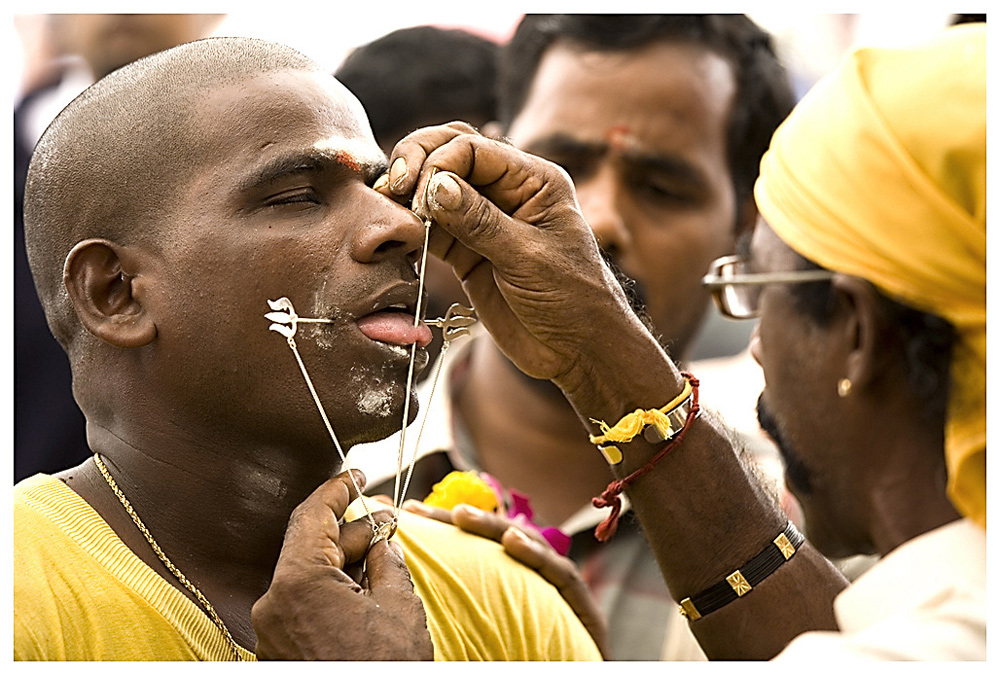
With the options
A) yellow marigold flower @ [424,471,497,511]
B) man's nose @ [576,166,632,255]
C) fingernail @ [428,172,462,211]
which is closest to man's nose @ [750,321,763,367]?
fingernail @ [428,172,462,211]

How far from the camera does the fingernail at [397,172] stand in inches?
105

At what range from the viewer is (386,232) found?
2.69 meters

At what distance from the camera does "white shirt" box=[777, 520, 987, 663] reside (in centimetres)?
210

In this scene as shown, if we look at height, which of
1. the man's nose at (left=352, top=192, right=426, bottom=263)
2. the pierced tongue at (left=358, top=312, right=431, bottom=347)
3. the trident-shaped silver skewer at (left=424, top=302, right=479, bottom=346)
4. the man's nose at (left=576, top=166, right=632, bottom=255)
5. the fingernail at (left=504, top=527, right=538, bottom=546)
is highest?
the man's nose at (left=352, top=192, right=426, bottom=263)

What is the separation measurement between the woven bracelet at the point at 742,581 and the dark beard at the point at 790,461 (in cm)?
33

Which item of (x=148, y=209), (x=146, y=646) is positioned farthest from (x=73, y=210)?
(x=146, y=646)

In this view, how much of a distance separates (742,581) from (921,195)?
3.75 ft

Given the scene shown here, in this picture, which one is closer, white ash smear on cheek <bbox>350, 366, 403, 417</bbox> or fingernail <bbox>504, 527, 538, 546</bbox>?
white ash smear on cheek <bbox>350, 366, 403, 417</bbox>

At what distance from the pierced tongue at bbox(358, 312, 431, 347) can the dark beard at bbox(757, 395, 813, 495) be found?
795mm

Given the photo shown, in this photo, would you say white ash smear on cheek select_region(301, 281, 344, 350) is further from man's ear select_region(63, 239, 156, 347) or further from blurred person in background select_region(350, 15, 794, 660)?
blurred person in background select_region(350, 15, 794, 660)

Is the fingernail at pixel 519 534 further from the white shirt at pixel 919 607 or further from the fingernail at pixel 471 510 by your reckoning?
the white shirt at pixel 919 607

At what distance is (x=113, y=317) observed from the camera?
2.76 m

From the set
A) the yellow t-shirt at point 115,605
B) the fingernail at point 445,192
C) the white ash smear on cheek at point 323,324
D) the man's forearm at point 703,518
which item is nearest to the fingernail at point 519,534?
the yellow t-shirt at point 115,605

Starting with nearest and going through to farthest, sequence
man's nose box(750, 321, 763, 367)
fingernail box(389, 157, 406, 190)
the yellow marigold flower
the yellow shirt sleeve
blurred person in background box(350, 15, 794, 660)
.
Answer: fingernail box(389, 157, 406, 190)
man's nose box(750, 321, 763, 367)
the yellow shirt sleeve
the yellow marigold flower
blurred person in background box(350, 15, 794, 660)
